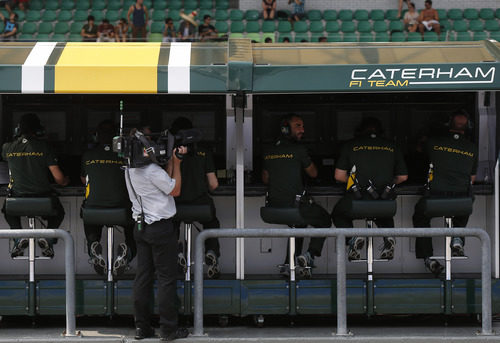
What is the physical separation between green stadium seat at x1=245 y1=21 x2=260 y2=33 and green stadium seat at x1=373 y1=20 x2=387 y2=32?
2.66 metres

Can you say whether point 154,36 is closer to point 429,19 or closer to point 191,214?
point 429,19

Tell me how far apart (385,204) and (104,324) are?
2.90m

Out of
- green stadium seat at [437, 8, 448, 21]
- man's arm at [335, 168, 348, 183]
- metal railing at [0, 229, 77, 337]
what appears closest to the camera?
metal railing at [0, 229, 77, 337]

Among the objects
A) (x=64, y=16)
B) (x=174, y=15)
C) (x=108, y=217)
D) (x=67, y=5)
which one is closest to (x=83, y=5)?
(x=67, y=5)

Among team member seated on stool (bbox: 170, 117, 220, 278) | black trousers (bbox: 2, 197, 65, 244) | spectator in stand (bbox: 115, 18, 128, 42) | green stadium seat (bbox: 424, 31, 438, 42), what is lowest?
black trousers (bbox: 2, 197, 65, 244)

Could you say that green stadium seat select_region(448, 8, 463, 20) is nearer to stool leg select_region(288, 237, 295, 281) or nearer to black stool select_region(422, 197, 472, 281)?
black stool select_region(422, 197, 472, 281)

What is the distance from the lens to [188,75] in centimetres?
687

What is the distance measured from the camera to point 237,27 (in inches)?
712

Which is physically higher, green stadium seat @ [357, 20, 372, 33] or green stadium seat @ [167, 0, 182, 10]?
green stadium seat @ [167, 0, 182, 10]

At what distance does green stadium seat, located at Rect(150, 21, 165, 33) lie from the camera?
17.5 meters

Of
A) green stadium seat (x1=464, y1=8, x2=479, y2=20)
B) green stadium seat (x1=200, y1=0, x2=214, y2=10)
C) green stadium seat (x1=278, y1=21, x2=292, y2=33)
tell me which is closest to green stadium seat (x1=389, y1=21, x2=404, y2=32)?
green stadium seat (x1=464, y1=8, x2=479, y2=20)

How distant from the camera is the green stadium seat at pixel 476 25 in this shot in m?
17.8

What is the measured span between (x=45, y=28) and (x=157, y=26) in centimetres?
257

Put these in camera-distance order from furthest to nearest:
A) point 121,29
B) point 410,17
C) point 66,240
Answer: point 410,17 < point 121,29 < point 66,240
